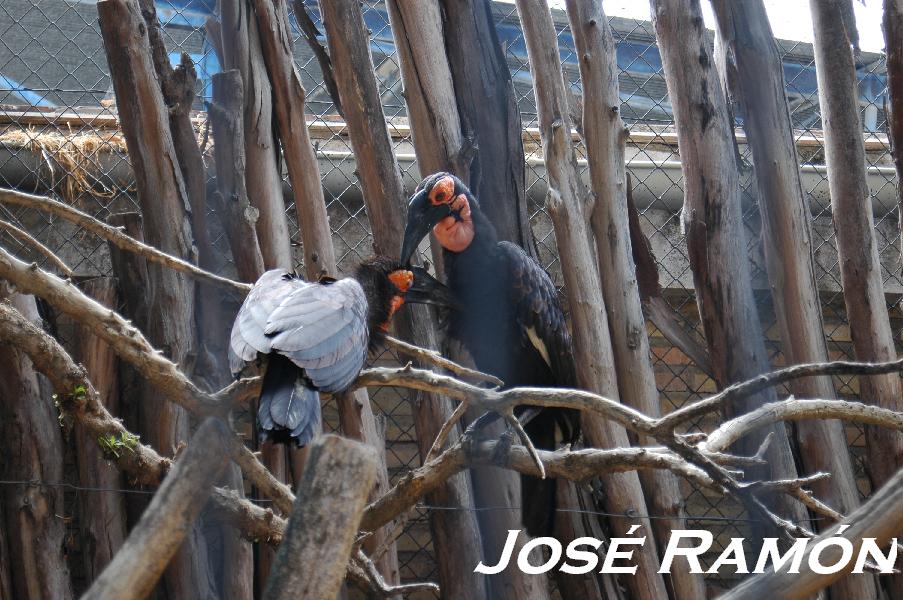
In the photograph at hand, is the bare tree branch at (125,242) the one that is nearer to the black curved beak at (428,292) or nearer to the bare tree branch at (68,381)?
the bare tree branch at (68,381)

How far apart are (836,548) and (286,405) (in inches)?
28.5

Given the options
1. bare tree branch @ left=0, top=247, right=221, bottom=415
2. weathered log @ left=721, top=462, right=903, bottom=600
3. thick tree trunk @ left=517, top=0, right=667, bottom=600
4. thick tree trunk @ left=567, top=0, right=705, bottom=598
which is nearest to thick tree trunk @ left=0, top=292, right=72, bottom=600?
bare tree branch @ left=0, top=247, right=221, bottom=415

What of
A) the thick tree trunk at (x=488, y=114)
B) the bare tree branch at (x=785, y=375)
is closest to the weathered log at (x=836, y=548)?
the bare tree branch at (x=785, y=375)

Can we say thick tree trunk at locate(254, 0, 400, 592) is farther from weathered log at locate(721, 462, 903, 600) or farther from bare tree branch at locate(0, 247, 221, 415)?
weathered log at locate(721, 462, 903, 600)

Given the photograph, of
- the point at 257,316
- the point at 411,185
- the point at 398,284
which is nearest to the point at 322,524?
the point at 257,316

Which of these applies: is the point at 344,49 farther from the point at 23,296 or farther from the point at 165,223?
the point at 23,296

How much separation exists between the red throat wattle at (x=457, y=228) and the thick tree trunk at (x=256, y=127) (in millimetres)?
431

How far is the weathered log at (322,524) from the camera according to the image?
38.4 inches

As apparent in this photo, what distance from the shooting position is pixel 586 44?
249cm

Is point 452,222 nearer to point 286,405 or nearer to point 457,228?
point 457,228

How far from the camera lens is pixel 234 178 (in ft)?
7.64

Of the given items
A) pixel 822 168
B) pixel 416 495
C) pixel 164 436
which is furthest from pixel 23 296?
pixel 822 168

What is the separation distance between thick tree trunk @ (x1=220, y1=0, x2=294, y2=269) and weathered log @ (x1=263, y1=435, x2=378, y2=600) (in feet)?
4.73

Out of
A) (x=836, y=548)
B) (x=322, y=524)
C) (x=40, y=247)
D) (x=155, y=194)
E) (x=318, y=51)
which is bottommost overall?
(x=836, y=548)
